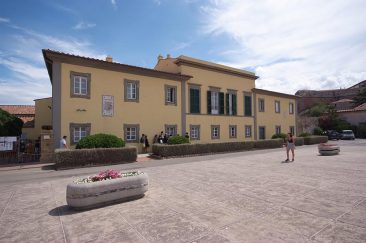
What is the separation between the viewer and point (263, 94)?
3133 cm

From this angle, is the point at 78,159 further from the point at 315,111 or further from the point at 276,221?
the point at 315,111

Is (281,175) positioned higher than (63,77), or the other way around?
(63,77)

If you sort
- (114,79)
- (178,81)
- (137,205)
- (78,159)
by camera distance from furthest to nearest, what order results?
(178,81)
(114,79)
(78,159)
(137,205)

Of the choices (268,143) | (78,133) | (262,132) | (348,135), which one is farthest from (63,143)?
(348,135)

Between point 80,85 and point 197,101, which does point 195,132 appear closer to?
point 197,101

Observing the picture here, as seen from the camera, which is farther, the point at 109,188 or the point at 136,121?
the point at 136,121

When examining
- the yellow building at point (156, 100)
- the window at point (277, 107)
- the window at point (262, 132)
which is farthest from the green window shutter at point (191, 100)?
the window at point (277, 107)

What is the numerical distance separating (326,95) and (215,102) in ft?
193

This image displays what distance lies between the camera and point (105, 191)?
610 cm

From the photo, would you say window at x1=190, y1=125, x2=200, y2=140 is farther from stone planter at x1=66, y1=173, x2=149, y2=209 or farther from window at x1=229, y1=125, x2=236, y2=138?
stone planter at x1=66, y1=173, x2=149, y2=209

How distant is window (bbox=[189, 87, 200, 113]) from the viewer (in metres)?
23.4

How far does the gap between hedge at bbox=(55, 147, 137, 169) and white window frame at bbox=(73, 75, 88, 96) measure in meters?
5.29

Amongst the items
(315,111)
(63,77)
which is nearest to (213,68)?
(63,77)

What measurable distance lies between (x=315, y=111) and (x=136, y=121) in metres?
45.1
